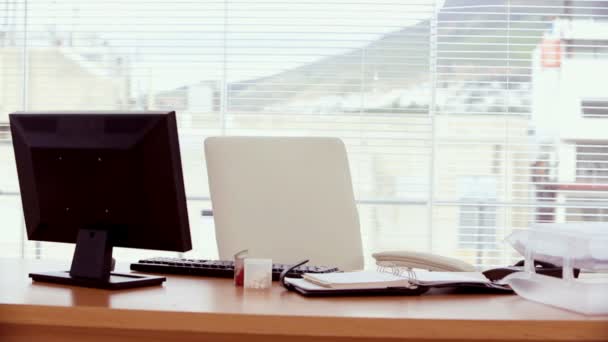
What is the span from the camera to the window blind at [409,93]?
389cm

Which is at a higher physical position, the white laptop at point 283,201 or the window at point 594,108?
the window at point 594,108

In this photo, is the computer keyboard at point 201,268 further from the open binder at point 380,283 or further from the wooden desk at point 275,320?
the wooden desk at point 275,320

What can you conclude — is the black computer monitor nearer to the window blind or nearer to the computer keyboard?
the computer keyboard

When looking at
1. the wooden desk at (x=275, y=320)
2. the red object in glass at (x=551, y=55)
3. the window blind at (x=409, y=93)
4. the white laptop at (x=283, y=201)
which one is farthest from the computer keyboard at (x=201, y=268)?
the red object in glass at (x=551, y=55)

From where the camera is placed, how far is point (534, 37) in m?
3.92

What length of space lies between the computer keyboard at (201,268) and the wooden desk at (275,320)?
1.06 ft

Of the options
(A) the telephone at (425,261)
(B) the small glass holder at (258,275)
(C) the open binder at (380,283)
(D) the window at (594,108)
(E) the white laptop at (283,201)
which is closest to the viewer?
(C) the open binder at (380,283)

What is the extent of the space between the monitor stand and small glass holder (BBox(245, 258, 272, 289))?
0.68ft

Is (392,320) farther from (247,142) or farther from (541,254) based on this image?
(247,142)

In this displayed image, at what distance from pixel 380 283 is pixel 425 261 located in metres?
0.69

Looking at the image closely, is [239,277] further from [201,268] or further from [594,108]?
[594,108]

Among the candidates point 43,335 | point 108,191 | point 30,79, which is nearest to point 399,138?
point 30,79

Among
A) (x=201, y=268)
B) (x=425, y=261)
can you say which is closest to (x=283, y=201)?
(x=425, y=261)

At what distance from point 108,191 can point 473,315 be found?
88cm
